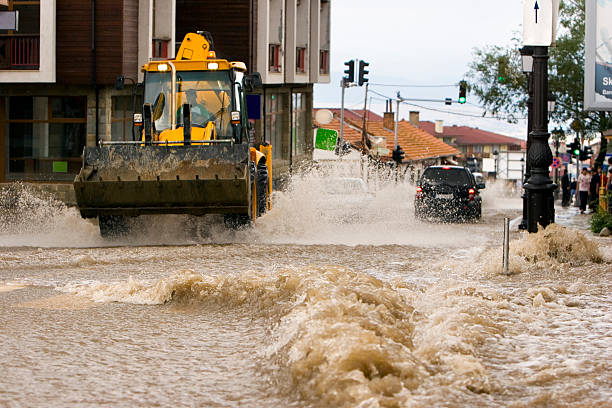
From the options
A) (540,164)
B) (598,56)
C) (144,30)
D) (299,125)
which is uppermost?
(144,30)

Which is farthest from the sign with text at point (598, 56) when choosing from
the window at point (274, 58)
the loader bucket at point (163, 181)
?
the window at point (274, 58)

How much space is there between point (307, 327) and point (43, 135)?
83.0 feet

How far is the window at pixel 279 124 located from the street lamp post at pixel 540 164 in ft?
103

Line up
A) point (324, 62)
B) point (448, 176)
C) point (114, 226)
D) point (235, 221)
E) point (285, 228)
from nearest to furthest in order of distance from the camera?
point (114, 226) < point (235, 221) < point (285, 228) < point (448, 176) < point (324, 62)

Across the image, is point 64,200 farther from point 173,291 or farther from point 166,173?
point 173,291

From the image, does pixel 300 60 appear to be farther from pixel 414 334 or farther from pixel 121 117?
pixel 414 334

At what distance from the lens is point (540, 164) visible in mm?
14367

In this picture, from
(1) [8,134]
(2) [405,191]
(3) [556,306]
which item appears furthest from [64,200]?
(3) [556,306]

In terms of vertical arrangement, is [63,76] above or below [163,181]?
above

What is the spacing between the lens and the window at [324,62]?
51919mm

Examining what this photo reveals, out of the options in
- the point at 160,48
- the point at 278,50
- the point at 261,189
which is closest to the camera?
the point at 261,189

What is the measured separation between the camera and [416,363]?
734cm

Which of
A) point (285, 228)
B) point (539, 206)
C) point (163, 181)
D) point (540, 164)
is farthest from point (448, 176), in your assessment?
point (539, 206)

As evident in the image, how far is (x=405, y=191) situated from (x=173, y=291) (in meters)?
24.8
